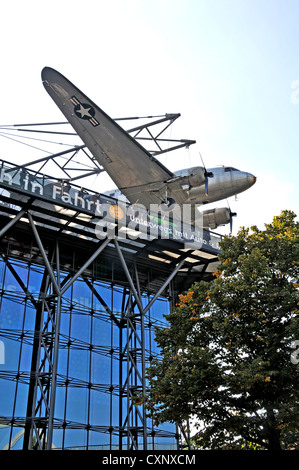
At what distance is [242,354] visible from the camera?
52.2 feet

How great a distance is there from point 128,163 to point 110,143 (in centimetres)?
146

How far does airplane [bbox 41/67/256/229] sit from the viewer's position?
2428 cm

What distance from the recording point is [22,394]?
21516 millimetres

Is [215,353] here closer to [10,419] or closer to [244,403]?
[244,403]

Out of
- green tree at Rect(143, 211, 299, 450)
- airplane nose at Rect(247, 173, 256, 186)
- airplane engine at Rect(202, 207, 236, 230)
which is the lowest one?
green tree at Rect(143, 211, 299, 450)

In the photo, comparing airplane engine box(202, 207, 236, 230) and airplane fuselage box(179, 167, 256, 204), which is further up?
airplane fuselage box(179, 167, 256, 204)

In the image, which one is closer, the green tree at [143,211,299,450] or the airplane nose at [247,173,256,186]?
the green tree at [143,211,299,450]

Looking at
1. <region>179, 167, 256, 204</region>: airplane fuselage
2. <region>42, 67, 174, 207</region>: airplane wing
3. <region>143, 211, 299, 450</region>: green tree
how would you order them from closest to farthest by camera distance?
1. <region>143, 211, 299, 450</region>: green tree
2. <region>42, 67, 174, 207</region>: airplane wing
3. <region>179, 167, 256, 204</region>: airplane fuselage

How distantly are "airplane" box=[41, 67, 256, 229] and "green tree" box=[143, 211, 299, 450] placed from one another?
772 cm

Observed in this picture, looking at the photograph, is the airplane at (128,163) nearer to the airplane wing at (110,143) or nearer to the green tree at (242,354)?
the airplane wing at (110,143)

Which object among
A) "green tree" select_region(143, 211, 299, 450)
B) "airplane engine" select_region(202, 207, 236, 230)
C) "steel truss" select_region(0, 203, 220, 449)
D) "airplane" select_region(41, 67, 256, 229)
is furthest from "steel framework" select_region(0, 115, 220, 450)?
"green tree" select_region(143, 211, 299, 450)

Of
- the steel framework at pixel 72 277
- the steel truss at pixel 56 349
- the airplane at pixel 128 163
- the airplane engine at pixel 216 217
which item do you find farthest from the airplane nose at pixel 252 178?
the steel truss at pixel 56 349

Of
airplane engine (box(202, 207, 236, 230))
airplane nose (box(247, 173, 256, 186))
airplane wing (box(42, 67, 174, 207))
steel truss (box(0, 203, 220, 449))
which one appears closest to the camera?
steel truss (box(0, 203, 220, 449))

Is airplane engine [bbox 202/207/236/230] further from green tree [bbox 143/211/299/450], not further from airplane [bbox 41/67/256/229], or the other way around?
green tree [bbox 143/211/299/450]
